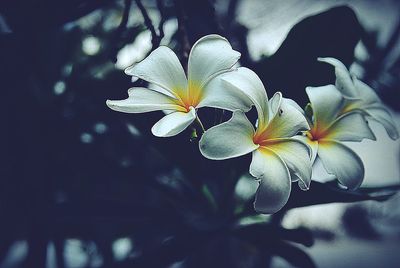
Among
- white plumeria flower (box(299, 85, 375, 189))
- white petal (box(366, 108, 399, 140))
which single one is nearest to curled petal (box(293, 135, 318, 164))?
white plumeria flower (box(299, 85, 375, 189))

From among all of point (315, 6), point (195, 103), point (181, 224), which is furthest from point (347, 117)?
point (315, 6)

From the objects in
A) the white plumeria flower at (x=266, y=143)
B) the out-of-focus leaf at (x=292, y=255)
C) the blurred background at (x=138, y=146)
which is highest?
the white plumeria flower at (x=266, y=143)

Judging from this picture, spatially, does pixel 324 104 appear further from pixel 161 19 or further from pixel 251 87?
pixel 161 19

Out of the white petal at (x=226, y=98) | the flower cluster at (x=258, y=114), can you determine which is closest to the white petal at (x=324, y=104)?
the flower cluster at (x=258, y=114)

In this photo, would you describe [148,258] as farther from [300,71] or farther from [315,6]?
[315,6]

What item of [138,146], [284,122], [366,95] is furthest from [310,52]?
[138,146]

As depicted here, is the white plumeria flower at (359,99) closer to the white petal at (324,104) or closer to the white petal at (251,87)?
the white petal at (324,104)
